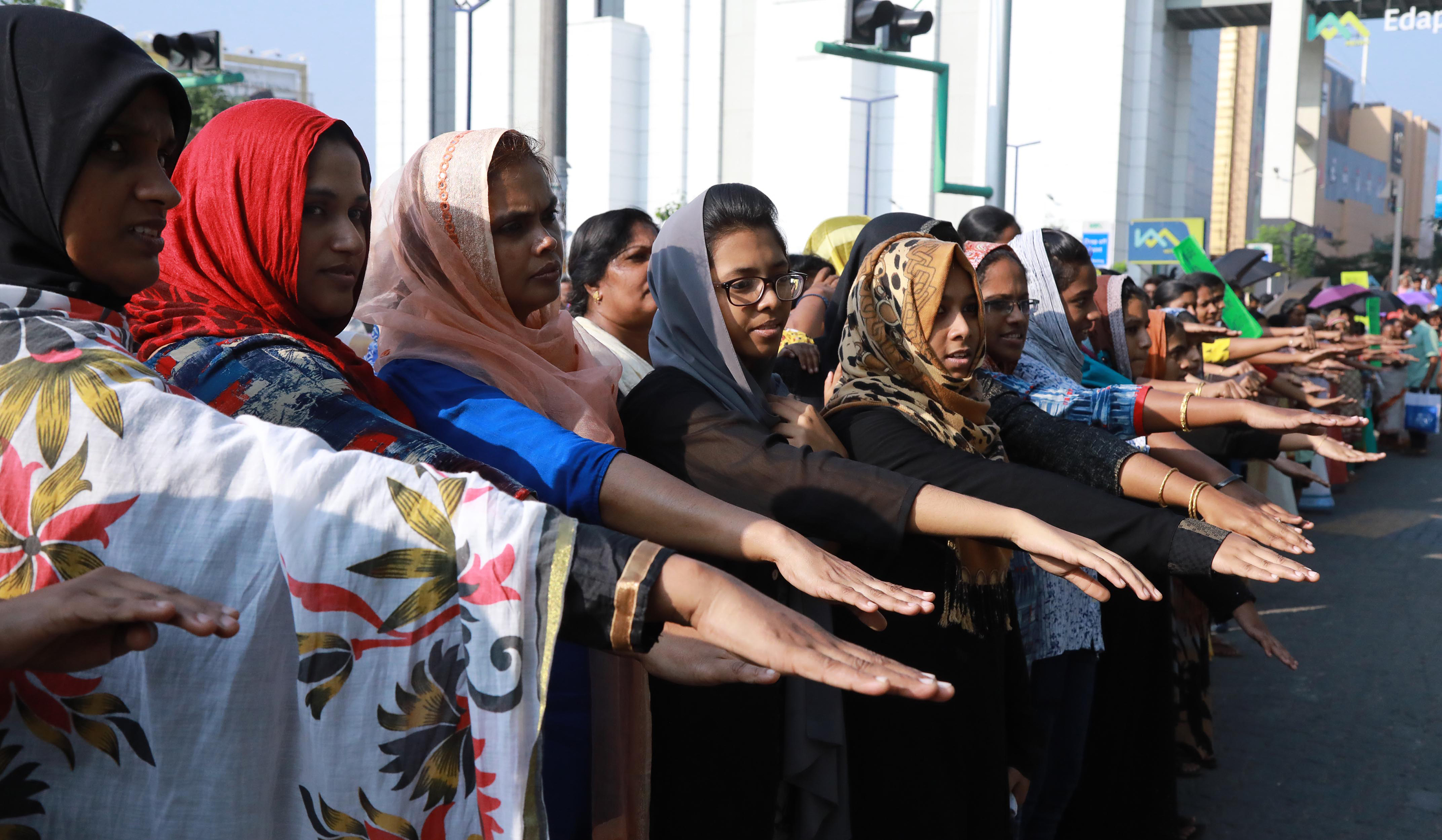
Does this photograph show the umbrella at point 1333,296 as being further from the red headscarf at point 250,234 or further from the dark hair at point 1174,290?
the red headscarf at point 250,234

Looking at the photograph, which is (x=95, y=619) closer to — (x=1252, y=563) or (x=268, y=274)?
(x=268, y=274)

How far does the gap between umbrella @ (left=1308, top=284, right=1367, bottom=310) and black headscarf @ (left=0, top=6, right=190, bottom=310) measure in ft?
47.0

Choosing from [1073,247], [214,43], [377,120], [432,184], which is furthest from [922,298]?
[377,120]

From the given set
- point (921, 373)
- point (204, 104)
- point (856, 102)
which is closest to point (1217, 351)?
point (921, 373)

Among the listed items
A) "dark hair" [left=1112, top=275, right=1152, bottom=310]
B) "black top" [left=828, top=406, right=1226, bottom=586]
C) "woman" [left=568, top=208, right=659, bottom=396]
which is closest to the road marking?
"dark hair" [left=1112, top=275, right=1152, bottom=310]

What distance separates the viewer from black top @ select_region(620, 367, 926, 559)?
210 cm

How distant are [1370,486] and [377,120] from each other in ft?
121

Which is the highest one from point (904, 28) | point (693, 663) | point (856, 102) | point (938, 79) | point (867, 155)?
point (856, 102)

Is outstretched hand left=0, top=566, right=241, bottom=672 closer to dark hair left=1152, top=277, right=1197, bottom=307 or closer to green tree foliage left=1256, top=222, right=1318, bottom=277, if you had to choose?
dark hair left=1152, top=277, right=1197, bottom=307

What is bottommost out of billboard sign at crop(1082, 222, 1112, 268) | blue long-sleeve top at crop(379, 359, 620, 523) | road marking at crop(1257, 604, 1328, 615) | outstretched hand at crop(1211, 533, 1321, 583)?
road marking at crop(1257, 604, 1328, 615)

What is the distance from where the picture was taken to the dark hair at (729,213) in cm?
262

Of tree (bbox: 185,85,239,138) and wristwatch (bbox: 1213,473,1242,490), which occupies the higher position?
tree (bbox: 185,85,239,138)

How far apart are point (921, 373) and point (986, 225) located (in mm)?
1858

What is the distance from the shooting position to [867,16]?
758 cm
